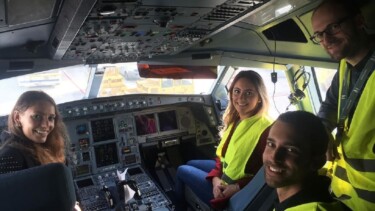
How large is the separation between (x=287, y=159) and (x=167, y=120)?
3.47m

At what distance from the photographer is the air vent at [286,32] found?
10.1ft

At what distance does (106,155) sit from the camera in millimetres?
4422

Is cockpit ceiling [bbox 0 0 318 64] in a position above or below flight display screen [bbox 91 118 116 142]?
above

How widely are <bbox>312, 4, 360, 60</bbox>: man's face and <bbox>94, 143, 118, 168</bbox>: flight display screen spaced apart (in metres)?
3.47

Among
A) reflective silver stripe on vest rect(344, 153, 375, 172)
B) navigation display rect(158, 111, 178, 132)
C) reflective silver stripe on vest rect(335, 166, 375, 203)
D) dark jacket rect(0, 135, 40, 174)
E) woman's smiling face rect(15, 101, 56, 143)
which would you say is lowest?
reflective silver stripe on vest rect(335, 166, 375, 203)

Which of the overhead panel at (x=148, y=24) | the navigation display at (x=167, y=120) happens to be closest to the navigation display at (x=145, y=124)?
the navigation display at (x=167, y=120)

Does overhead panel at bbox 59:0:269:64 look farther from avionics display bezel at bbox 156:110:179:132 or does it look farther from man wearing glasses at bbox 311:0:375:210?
avionics display bezel at bbox 156:110:179:132

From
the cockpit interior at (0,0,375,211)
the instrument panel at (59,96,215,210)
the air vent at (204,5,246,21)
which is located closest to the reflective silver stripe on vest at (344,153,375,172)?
the cockpit interior at (0,0,375,211)

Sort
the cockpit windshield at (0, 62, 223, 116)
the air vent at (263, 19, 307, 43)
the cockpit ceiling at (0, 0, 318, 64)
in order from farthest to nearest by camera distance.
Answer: the cockpit windshield at (0, 62, 223, 116) < the air vent at (263, 19, 307, 43) < the cockpit ceiling at (0, 0, 318, 64)

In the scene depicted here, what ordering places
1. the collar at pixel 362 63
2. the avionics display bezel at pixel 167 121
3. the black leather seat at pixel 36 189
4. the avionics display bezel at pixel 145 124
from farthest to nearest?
the avionics display bezel at pixel 167 121 < the avionics display bezel at pixel 145 124 < the collar at pixel 362 63 < the black leather seat at pixel 36 189

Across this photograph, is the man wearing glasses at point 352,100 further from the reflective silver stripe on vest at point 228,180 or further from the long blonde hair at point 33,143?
the long blonde hair at point 33,143

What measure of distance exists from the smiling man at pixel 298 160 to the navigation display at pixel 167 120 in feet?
11.1

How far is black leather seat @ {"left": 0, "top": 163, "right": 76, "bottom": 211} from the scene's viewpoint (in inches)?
35.6

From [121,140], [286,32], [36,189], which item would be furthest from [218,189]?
[121,140]
